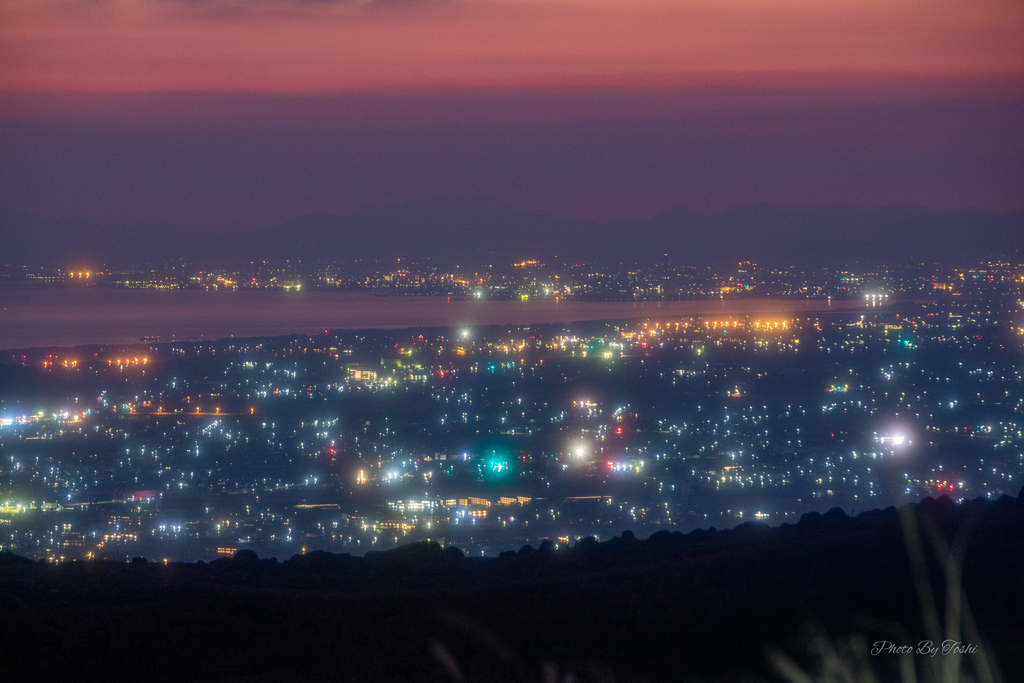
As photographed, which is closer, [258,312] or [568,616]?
[568,616]

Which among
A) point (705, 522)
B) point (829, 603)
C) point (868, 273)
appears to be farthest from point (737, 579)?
point (868, 273)

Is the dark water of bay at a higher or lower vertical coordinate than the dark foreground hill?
higher

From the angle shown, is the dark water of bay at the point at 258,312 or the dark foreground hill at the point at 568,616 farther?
the dark water of bay at the point at 258,312

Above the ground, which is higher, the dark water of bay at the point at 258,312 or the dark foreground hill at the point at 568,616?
the dark water of bay at the point at 258,312

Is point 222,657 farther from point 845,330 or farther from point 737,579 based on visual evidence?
point 845,330

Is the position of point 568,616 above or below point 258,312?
below
